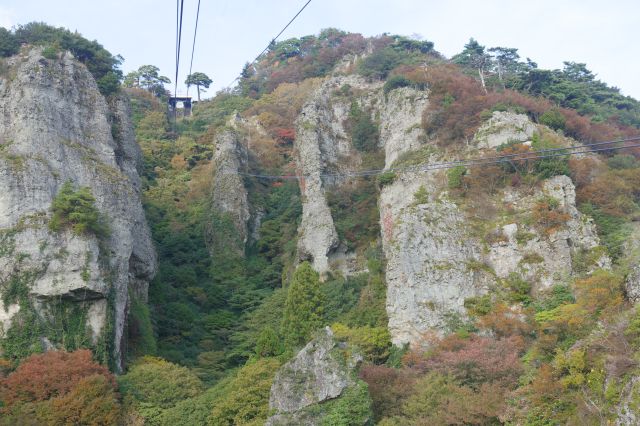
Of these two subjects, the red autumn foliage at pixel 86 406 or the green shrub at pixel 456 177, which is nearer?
the red autumn foliage at pixel 86 406

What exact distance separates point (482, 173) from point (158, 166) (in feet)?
91.0

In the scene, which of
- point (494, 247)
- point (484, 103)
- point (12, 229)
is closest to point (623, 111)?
point (484, 103)

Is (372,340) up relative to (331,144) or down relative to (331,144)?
down

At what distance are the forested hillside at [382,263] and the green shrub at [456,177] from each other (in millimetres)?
91

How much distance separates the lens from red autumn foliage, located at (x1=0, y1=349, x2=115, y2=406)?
83.1 ft

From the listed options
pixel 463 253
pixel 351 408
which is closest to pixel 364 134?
pixel 463 253

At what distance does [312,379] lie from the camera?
80.6ft

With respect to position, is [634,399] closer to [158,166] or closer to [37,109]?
[37,109]

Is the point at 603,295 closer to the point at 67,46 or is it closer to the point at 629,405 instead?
the point at 629,405

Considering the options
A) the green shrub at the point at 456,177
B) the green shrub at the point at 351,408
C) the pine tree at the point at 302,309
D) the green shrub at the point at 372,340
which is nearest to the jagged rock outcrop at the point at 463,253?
the green shrub at the point at 372,340

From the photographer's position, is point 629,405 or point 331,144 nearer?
point 629,405

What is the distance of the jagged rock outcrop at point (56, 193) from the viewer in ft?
99.3

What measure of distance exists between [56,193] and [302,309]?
13.4 metres

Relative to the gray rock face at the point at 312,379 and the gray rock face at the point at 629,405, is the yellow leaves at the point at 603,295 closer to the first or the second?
the gray rock face at the point at 629,405
